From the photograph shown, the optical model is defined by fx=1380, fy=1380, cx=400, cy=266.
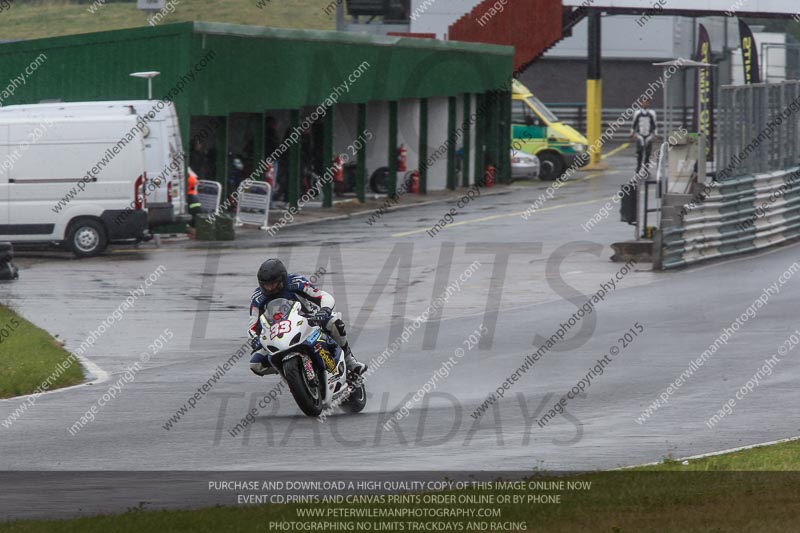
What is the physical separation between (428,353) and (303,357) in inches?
178

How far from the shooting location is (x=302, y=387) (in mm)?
12250

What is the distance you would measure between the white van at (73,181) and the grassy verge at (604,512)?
17.9 m

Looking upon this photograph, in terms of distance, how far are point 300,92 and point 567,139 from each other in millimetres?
12643

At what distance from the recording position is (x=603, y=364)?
15.5 meters

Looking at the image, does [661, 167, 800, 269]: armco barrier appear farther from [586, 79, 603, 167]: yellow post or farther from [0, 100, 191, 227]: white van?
[586, 79, 603, 167]: yellow post

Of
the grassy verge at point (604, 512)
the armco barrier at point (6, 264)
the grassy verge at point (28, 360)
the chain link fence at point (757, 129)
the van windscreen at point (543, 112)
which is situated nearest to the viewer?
the grassy verge at point (604, 512)

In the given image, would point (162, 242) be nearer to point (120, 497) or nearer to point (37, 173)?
point (37, 173)

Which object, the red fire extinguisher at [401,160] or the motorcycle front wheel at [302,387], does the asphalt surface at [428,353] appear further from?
the red fire extinguisher at [401,160]

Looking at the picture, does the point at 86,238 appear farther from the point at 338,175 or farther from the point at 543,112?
the point at 543,112

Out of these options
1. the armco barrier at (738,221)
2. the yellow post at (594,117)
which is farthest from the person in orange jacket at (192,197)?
the yellow post at (594,117)

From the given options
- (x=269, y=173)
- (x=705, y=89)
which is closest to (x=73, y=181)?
(x=269, y=173)

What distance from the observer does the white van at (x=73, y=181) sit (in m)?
25.4

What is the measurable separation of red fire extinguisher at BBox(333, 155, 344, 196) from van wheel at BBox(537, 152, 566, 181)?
27.9ft

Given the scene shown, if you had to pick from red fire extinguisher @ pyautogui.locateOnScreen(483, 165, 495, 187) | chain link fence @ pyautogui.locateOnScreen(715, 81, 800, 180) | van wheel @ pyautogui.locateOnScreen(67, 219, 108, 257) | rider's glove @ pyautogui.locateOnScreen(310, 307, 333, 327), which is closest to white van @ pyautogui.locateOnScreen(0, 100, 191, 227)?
van wheel @ pyautogui.locateOnScreen(67, 219, 108, 257)
